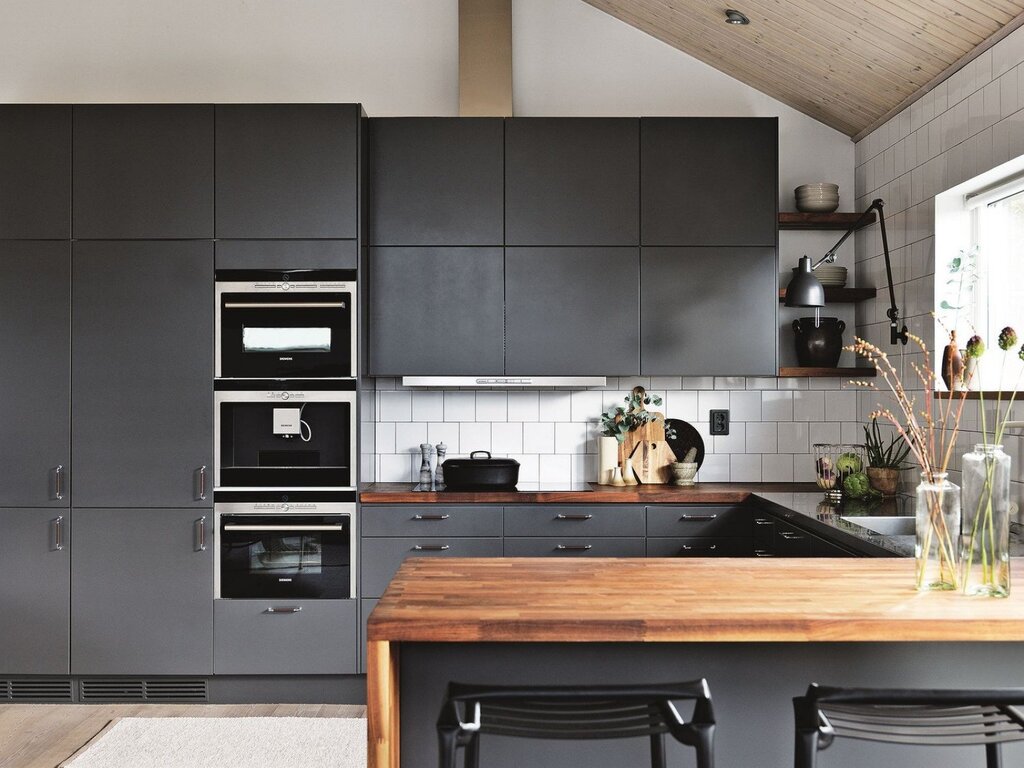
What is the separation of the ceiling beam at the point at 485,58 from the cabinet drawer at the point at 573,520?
1907 millimetres

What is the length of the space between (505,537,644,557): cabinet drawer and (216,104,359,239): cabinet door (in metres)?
1.55

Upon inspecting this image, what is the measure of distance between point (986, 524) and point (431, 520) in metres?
2.47

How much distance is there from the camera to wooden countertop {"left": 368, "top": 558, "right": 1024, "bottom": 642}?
5.32ft

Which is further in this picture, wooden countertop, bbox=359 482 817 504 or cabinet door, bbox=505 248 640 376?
cabinet door, bbox=505 248 640 376

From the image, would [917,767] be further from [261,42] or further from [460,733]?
[261,42]

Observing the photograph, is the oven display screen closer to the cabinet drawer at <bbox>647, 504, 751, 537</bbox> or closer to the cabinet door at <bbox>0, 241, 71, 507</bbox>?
the cabinet door at <bbox>0, 241, 71, 507</bbox>

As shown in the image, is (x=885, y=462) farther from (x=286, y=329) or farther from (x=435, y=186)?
(x=286, y=329)

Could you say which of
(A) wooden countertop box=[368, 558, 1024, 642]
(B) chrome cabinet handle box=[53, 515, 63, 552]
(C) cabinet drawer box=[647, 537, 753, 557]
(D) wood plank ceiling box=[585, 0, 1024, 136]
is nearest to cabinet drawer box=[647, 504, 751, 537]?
(C) cabinet drawer box=[647, 537, 753, 557]

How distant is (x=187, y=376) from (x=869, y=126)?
340 centimetres

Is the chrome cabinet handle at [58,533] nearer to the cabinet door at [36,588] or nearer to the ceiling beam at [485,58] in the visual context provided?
the cabinet door at [36,588]

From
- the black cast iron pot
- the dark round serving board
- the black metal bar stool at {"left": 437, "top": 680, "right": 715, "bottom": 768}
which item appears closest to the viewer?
the black metal bar stool at {"left": 437, "top": 680, "right": 715, "bottom": 768}

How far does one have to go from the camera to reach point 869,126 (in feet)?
13.9


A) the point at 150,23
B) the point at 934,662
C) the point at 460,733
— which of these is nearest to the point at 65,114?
the point at 150,23

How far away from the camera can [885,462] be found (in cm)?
389
